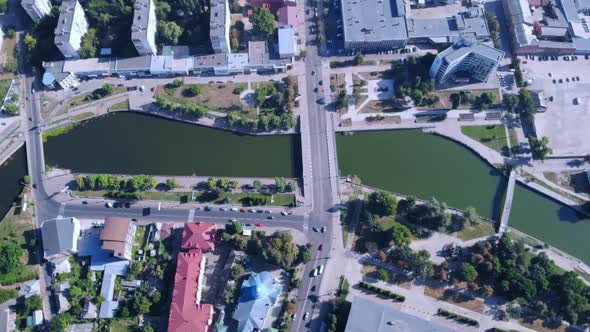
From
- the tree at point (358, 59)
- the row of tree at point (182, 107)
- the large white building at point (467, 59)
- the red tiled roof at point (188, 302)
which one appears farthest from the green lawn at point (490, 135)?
the red tiled roof at point (188, 302)

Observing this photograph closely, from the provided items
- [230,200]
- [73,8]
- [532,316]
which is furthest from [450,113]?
[73,8]

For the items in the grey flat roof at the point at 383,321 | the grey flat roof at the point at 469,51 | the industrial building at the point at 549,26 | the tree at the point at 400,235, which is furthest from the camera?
the industrial building at the point at 549,26

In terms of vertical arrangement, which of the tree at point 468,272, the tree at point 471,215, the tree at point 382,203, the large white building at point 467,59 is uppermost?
the large white building at point 467,59

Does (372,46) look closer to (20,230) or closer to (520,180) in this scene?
(520,180)

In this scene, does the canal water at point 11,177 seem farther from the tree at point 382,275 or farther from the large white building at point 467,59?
the large white building at point 467,59

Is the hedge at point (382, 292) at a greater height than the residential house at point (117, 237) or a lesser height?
lesser

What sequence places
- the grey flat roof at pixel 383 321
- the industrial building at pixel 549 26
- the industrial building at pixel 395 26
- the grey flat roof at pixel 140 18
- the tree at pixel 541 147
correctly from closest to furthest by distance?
1. the grey flat roof at pixel 383 321
2. the tree at pixel 541 147
3. the grey flat roof at pixel 140 18
4. the industrial building at pixel 395 26
5. the industrial building at pixel 549 26

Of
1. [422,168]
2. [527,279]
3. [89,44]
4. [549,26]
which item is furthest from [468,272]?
[89,44]
